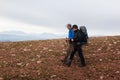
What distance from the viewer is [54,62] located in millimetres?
23609

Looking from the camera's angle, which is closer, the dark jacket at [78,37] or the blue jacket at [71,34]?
the dark jacket at [78,37]

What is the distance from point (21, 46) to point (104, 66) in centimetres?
860

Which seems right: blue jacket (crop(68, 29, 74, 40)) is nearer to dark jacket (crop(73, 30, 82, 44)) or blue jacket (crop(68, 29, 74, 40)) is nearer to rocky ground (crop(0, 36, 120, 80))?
dark jacket (crop(73, 30, 82, 44))

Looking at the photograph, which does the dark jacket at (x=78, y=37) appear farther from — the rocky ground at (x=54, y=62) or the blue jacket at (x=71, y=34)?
the rocky ground at (x=54, y=62)

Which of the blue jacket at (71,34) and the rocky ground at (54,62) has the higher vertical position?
the blue jacket at (71,34)

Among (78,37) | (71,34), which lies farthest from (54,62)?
(78,37)

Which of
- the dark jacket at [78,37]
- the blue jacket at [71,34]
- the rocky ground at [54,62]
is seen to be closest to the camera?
the rocky ground at [54,62]

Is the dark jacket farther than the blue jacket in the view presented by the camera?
No

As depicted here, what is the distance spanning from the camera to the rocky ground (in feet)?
69.7

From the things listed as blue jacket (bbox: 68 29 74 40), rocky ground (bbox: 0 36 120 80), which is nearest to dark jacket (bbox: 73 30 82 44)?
blue jacket (bbox: 68 29 74 40)

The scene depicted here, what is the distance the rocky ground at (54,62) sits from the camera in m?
21.2

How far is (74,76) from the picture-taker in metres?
21.1

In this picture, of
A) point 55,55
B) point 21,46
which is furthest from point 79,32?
point 21,46

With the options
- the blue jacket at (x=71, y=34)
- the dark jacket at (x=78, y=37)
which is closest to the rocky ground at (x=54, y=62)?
the dark jacket at (x=78, y=37)
